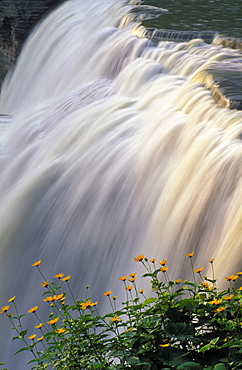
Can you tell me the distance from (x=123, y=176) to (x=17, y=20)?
22.9ft

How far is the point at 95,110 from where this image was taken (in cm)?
639

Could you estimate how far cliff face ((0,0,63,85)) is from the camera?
10914 mm

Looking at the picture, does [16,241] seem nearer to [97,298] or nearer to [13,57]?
[97,298]

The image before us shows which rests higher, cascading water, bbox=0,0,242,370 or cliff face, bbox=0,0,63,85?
cliff face, bbox=0,0,63,85

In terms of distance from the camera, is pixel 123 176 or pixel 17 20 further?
pixel 17 20

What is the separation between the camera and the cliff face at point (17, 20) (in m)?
10.9

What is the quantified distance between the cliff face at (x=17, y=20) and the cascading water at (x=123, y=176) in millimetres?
3473

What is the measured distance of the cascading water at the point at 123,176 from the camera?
3818mm

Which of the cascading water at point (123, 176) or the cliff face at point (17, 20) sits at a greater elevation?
the cliff face at point (17, 20)

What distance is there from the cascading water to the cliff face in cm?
347

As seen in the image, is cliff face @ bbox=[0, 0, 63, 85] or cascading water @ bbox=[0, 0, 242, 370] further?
cliff face @ bbox=[0, 0, 63, 85]

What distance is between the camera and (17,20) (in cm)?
1103

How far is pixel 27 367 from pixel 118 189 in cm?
138

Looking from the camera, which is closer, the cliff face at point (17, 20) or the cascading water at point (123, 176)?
the cascading water at point (123, 176)
